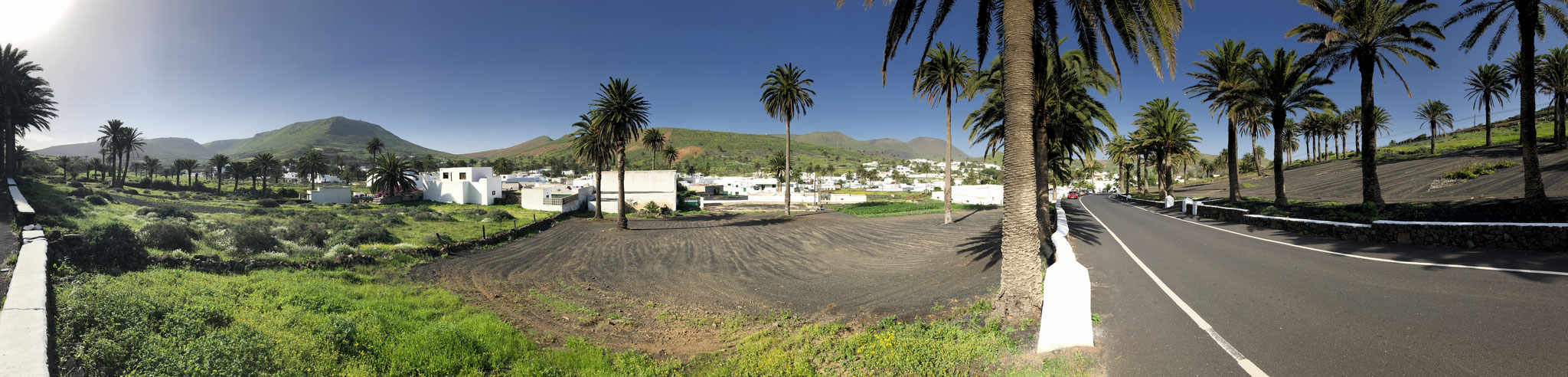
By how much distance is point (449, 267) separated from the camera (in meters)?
15.1

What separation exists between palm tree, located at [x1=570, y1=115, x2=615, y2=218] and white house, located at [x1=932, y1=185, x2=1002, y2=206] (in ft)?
123

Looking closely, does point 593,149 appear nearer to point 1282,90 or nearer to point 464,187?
point 464,187

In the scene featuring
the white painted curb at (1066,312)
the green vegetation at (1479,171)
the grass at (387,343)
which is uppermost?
the green vegetation at (1479,171)

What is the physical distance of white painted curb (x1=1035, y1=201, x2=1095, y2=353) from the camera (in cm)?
510

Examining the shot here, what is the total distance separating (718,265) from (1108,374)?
12.3 m

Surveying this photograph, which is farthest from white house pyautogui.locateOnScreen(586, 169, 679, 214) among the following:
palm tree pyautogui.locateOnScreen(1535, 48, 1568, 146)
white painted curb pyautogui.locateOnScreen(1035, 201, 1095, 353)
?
palm tree pyautogui.locateOnScreen(1535, 48, 1568, 146)

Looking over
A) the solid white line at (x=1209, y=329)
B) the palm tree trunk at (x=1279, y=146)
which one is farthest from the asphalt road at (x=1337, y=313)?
the palm tree trunk at (x=1279, y=146)

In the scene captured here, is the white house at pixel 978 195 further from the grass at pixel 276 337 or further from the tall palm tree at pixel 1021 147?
the grass at pixel 276 337

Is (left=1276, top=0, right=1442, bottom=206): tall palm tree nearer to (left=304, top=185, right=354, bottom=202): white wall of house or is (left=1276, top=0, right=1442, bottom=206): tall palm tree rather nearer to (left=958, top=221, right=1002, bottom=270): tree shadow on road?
(left=958, top=221, right=1002, bottom=270): tree shadow on road

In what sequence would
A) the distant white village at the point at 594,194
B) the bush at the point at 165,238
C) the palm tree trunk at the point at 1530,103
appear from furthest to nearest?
1. the distant white village at the point at 594,194
2. the bush at the point at 165,238
3. the palm tree trunk at the point at 1530,103

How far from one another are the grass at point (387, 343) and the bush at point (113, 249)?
187 cm

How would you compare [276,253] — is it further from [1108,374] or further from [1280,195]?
[1280,195]

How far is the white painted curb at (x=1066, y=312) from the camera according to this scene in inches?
201

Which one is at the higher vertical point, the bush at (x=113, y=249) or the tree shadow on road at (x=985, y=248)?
the bush at (x=113, y=249)
